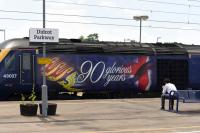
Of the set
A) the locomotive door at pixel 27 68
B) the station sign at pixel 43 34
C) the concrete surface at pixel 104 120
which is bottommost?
the concrete surface at pixel 104 120

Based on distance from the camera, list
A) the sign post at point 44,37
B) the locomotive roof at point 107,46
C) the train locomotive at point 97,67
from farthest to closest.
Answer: the locomotive roof at point 107,46
the train locomotive at point 97,67
the sign post at point 44,37

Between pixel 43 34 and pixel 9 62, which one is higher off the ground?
pixel 43 34

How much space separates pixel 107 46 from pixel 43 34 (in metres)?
10.9

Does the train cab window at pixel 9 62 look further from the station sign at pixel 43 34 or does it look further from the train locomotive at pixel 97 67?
the station sign at pixel 43 34

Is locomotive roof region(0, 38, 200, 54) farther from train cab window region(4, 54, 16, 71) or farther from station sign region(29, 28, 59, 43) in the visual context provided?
station sign region(29, 28, 59, 43)

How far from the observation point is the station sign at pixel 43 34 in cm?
1730

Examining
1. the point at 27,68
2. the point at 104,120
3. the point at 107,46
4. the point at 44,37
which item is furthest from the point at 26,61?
Result: the point at 104,120

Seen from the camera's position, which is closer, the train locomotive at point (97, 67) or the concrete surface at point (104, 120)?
the concrete surface at point (104, 120)

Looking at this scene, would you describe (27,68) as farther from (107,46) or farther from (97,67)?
(107,46)

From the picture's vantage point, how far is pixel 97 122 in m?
16.2

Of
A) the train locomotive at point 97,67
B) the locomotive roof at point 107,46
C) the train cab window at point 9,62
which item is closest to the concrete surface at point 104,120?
the train locomotive at point 97,67

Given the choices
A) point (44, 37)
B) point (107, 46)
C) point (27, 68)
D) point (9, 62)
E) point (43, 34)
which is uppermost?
point (107, 46)

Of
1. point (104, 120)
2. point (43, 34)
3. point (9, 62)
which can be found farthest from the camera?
point (9, 62)

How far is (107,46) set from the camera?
28.2 metres
